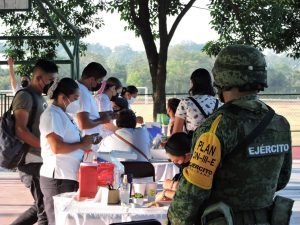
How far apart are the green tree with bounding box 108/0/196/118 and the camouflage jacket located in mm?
12354

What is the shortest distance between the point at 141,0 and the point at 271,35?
9.85ft

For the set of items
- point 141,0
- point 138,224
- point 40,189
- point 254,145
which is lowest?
point 40,189

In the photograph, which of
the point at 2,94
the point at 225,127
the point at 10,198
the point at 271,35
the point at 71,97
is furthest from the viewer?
the point at 2,94

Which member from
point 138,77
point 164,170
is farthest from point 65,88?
point 138,77

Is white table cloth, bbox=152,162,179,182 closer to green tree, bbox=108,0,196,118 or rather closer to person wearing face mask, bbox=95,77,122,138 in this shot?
person wearing face mask, bbox=95,77,122,138

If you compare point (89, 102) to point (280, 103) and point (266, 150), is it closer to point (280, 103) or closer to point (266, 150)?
point (266, 150)

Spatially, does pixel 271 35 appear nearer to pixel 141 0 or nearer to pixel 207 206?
pixel 141 0

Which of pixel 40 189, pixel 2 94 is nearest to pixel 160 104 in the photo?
pixel 2 94

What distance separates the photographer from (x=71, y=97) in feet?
18.0

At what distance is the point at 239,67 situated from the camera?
2791mm

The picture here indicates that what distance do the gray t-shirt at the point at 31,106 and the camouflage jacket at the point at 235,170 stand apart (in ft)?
10.8

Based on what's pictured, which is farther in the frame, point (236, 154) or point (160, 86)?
point (160, 86)

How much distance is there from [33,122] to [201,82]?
4.91ft

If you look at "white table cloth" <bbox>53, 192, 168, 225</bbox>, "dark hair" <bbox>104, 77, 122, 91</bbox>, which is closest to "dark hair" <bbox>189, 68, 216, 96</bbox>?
"white table cloth" <bbox>53, 192, 168, 225</bbox>
